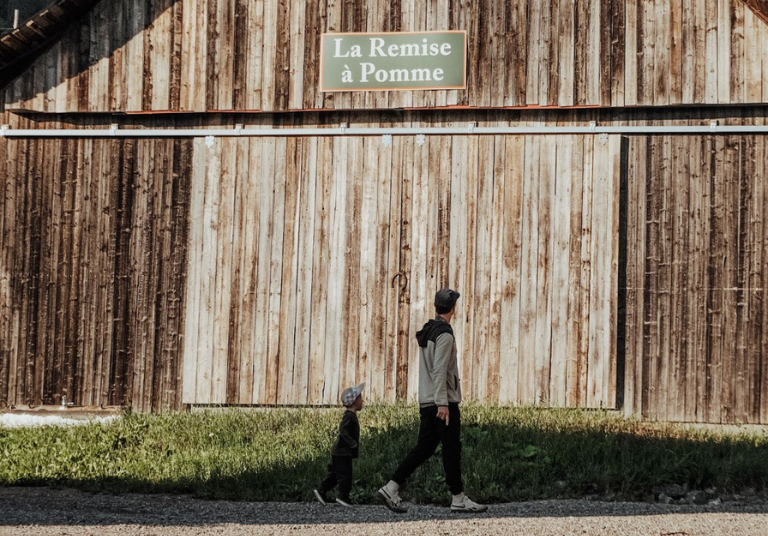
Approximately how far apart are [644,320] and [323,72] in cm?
516

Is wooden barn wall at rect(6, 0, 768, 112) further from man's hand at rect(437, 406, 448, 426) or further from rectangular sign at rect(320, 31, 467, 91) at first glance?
man's hand at rect(437, 406, 448, 426)

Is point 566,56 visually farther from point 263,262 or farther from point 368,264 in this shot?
point 263,262

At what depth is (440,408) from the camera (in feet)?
28.0

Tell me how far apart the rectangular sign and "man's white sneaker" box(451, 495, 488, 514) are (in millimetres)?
6020

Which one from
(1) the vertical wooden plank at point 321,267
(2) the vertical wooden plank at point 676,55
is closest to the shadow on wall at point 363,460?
(1) the vertical wooden plank at point 321,267

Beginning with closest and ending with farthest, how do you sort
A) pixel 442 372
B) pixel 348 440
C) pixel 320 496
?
pixel 442 372 → pixel 348 440 → pixel 320 496

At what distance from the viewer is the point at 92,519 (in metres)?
8.83

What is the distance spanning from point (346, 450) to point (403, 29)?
246 inches

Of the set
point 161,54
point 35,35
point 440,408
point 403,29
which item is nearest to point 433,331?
point 440,408

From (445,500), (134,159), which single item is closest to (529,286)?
(445,500)

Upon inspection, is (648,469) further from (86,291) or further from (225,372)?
(86,291)

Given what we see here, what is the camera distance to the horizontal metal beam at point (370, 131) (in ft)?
41.8

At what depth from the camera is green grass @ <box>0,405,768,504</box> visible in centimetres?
991

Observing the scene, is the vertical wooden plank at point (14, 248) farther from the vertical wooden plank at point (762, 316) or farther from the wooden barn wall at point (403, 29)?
the vertical wooden plank at point (762, 316)
